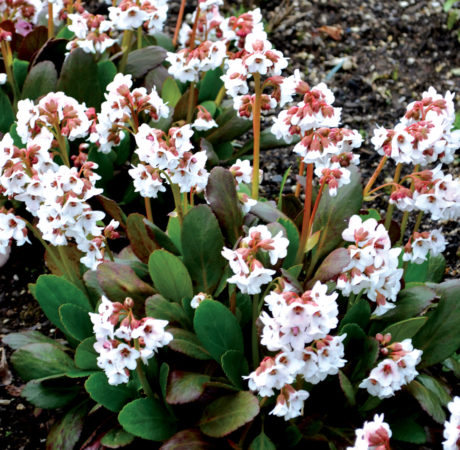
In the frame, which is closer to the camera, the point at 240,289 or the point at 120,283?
the point at 240,289

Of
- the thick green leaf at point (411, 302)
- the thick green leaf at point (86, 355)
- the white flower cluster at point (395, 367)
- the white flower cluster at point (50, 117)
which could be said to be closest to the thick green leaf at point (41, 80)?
the white flower cluster at point (50, 117)

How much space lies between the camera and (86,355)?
2133mm

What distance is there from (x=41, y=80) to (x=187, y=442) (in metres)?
1.66

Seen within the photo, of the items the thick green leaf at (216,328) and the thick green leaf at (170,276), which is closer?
the thick green leaf at (216,328)

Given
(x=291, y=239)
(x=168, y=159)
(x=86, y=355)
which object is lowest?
(x=86, y=355)

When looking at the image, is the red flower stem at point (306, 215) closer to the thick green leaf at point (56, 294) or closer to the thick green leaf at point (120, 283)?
the thick green leaf at point (120, 283)

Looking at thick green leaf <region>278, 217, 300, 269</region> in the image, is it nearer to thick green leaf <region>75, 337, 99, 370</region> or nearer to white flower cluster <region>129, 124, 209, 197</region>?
white flower cluster <region>129, 124, 209, 197</region>

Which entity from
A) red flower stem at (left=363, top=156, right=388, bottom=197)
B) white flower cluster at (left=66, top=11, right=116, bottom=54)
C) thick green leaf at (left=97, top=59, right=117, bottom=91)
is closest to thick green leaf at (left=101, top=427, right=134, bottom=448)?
red flower stem at (left=363, top=156, right=388, bottom=197)

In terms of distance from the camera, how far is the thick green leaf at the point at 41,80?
288cm

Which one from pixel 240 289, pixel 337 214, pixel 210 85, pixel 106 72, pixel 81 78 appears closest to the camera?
pixel 240 289

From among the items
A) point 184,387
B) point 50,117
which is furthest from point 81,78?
point 184,387

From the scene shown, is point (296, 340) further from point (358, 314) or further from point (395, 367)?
point (358, 314)

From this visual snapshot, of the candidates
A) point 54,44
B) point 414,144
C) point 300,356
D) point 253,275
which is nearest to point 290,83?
point 414,144

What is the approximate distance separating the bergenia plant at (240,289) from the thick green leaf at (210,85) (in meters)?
0.60
